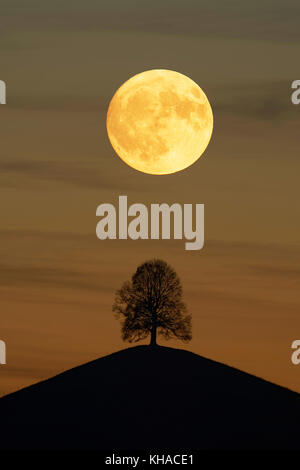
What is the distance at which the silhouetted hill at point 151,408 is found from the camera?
110 meters

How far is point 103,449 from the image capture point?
354 feet

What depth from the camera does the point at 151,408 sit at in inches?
4493

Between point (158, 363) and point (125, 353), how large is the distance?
15.5 feet

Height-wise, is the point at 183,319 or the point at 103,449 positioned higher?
the point at 183,319

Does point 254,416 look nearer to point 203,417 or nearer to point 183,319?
point 203,417

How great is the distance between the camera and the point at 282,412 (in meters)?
116

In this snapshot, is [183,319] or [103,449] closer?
[103,449]

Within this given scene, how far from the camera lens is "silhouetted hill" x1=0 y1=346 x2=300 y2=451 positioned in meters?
110

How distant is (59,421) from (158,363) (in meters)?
12.0

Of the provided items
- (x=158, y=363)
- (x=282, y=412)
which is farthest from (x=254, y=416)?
(x=158, y=363)
